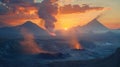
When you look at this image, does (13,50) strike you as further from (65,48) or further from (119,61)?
(119,61)

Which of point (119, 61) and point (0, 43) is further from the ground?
point (119, 61)

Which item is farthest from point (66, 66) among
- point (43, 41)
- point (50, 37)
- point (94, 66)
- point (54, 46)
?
point (50, 37)

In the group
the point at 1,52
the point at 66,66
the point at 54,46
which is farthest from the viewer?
the point at 54,46

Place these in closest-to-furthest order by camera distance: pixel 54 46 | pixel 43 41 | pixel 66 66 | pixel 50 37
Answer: pixel 66 66 < pixel 54 46 < pixel 43 41 < pixel 50 37

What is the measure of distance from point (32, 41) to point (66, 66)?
110623mm

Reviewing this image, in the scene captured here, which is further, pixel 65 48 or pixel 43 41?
pixel 43 41

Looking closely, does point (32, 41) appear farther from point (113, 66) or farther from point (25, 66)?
point (113, 66)

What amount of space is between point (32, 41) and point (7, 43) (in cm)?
4103

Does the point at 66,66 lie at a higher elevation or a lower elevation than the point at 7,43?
higher

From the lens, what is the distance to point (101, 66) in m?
59.2


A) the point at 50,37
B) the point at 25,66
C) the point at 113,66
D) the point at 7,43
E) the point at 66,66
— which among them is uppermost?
the point at 113,66

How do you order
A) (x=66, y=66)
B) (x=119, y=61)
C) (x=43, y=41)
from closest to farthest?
1. (x=119, y=61)
2. (x=66, y=66)
3. (x=43, y=41)

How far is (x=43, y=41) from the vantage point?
173875 millimetres

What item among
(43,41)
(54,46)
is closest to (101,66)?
(54,46)
